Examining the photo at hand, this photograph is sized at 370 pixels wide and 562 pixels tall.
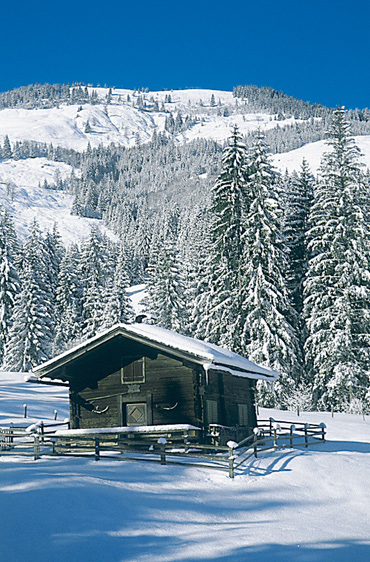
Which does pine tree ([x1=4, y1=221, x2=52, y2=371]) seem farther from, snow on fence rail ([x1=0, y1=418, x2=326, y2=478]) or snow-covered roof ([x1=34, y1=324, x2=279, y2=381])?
snow-covered roof ([x1=34, y1=324, x2=279, y2=381])

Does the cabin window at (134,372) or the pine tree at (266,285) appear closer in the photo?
the cabin window at (134,372)

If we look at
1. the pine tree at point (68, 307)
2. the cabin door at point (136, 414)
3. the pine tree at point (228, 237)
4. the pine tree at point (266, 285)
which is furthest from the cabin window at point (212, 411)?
the pine tree at point (68, 307)

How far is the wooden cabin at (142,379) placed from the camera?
23.2m

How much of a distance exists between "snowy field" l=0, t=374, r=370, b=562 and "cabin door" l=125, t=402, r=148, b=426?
4549mm

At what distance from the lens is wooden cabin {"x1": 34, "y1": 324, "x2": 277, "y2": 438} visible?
2323 centimetres

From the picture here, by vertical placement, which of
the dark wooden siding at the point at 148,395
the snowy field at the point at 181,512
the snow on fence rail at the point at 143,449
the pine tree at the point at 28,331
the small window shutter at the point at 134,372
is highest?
the pine tree at the point at 28,331

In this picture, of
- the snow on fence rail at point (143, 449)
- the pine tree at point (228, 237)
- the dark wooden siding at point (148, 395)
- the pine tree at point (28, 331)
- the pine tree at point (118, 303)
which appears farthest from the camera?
the pine tree at point (118, 303)

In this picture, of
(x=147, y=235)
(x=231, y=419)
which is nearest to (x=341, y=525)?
(x=231, y=419)

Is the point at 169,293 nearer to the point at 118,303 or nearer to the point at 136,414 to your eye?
the point at 118,303

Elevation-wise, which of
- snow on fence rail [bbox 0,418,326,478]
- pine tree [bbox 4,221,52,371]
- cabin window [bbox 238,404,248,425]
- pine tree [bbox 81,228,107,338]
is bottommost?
snow on fence rail [bbox 0,418,326,478]

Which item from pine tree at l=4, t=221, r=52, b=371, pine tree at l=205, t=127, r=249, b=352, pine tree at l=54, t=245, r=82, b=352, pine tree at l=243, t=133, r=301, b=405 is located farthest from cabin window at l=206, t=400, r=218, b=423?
pine tree at l=54, t=245, r=82, b=352

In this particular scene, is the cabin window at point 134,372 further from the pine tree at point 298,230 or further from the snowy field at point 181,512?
the pine tree at point 298,230

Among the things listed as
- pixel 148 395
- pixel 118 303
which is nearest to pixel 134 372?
pixel 148 395

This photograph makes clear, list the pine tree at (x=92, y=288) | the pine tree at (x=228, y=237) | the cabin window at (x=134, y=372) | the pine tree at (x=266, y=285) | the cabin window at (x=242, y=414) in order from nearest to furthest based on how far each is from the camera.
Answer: the cabin window at (x=134, y=372)
the cabin window at (x=242, y=414)
the pine tree at (x=266, y=285)
the pine tree at (x=228, y=237)
the pine tree at (x=92, y=288)
